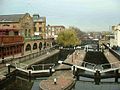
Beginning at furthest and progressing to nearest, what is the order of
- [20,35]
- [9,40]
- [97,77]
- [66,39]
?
[66,39]
[20,35]
[9,40]
[97,77]

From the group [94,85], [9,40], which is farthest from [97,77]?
[9,40]

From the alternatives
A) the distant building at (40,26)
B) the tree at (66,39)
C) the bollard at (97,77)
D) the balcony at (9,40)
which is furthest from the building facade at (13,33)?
the tree at (66,39)

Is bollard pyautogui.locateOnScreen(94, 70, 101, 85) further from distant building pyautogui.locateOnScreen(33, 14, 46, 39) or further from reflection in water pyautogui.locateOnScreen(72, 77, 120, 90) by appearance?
distant building pyautogui.locateOnScreen(33, 14, 46, 39)

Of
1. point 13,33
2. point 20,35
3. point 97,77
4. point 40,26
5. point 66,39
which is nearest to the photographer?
point 97,77

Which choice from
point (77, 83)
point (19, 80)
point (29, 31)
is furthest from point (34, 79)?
point (29, 31)

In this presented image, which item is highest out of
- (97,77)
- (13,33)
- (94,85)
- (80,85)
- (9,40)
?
(13,33)

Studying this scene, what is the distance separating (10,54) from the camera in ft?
136

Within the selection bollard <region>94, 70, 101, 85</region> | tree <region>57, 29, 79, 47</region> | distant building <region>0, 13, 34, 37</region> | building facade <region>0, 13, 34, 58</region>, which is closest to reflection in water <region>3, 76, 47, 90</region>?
building facade <region>0, 13, 34, 58</region>

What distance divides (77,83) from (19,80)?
25.9 feet

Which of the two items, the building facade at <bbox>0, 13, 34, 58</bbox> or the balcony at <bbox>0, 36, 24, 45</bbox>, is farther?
the building facade at <bbox>0, 13, 34, 58</bbox>

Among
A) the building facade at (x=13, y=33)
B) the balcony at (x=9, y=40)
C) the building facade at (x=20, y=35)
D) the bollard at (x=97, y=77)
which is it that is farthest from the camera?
the building facade at (x=20, y=35)

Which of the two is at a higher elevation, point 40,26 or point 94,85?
point 40,26

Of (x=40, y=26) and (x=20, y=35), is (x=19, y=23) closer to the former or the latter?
(x=20, y=35)

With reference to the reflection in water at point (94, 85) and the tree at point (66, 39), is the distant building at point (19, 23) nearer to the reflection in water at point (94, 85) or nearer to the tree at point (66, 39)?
the tree at point (66, 39)
